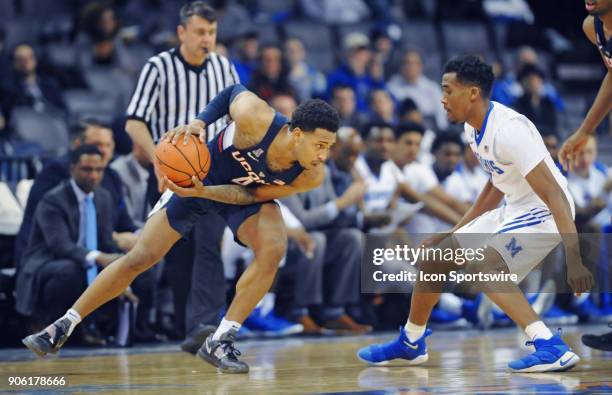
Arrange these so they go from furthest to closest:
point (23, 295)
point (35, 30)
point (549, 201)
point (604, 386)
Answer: point (35, 30) < point (23, 295) < point (549, 201) < point (604, 386)

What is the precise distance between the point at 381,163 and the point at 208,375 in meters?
4.45

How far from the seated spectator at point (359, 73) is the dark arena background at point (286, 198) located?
1.1 inches

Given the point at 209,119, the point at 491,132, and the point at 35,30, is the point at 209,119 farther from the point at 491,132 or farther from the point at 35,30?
the point at 35,30

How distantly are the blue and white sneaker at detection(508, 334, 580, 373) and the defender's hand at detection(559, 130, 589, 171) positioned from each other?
3.15ft

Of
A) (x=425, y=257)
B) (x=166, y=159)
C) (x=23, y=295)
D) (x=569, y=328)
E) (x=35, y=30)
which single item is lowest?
(x=569, y=328)

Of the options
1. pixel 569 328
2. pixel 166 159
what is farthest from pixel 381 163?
pixel 166 159

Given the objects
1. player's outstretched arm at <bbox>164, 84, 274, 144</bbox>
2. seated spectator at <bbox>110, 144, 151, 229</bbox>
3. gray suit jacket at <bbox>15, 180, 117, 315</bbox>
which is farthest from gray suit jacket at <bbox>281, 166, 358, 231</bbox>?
player's outstretched arm at <bbox>164, 84, 274, 144</bbox>

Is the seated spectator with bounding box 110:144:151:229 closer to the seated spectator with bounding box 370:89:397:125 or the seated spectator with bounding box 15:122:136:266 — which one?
the seated spectator with bounding box 15:122:136:266

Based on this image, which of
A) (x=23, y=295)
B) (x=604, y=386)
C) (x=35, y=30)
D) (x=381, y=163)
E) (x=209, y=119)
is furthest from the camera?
(x=35, y=30)

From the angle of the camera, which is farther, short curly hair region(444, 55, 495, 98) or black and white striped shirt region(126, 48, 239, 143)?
black and white striped shirt region(126, 48, 239, 143)

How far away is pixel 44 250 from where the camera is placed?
7711 mm

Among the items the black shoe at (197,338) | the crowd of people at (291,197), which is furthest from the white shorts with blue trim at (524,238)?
the crowd of people at (291,197)

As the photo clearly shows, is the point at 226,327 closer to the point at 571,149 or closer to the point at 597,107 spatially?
the point at 571,149

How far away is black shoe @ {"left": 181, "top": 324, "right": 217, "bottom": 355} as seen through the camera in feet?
21.3
